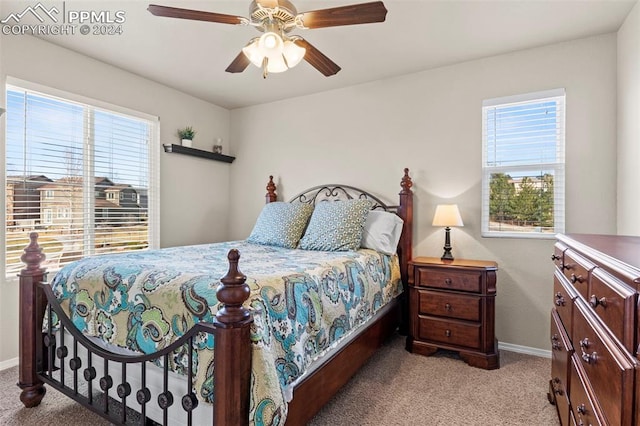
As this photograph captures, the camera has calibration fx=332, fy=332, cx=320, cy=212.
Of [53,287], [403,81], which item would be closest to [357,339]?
[53,287]

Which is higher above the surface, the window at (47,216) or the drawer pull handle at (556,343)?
the window at (47,216)

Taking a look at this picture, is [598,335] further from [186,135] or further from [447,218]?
[186,135]

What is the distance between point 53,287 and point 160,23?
1.94 metres

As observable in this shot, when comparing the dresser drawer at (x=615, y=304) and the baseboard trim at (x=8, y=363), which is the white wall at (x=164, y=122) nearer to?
the baseboard trim at (x=8, y=363)

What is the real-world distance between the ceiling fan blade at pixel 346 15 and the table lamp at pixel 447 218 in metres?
1.68

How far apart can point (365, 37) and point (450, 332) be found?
2423mm

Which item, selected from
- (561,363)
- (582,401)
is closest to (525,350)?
(561,363)

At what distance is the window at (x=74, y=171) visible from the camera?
2.57 m

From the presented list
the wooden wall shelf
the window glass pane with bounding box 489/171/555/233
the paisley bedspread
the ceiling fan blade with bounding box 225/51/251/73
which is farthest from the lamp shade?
the wooden wall shelf

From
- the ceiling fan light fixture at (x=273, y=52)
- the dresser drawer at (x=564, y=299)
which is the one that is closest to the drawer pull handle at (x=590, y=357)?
the dresser drawer at (x=564, y=299)

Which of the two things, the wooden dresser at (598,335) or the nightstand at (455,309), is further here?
the nightstand at (455,309)

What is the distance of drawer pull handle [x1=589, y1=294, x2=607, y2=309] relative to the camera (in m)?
0.98

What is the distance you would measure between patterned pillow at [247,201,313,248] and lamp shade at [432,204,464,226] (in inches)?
47.6

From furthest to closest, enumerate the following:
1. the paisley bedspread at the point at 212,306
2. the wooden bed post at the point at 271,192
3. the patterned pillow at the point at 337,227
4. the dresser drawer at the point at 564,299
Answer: the wooden bed post at the point at 271,192 → the patterned pillow at the point at 337,227 → the dresser drawer at the point at 564,299 → the paisley bedspread at the point at 212,306
